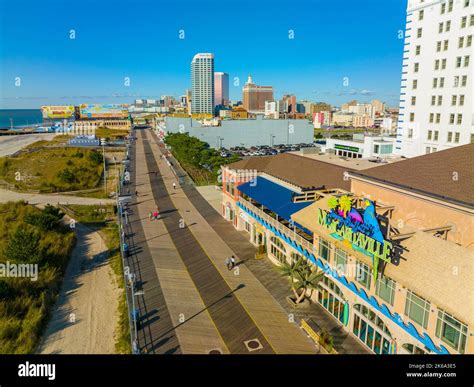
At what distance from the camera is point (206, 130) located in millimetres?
114750

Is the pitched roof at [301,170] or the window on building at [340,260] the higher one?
the pitched roof at [301,170]

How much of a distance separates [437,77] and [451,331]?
1218 inches

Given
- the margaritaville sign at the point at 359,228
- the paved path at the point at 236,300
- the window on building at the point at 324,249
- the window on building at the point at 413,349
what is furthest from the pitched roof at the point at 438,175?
the paved path at the point at 236,300

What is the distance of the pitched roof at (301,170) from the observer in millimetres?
34534

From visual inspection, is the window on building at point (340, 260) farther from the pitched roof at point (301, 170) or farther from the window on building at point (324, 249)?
the pitched roof at point (301, 170)

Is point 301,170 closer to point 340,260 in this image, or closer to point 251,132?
point 340,260

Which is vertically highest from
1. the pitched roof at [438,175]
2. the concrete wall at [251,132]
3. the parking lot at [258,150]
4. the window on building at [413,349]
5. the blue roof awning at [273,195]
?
the concrete wall at [251,132]

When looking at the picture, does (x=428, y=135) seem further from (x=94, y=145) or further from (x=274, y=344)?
(x=94, y=145)

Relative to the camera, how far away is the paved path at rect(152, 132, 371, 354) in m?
22.3

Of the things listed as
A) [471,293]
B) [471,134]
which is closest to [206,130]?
[471,134]

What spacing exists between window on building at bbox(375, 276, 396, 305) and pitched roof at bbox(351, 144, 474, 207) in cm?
561

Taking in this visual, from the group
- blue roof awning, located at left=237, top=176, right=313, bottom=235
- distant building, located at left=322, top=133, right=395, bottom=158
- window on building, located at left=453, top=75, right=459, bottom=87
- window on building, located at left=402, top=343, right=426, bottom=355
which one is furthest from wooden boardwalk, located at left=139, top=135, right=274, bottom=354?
window on building, located at left=453, top=75, right=459, bottom=87

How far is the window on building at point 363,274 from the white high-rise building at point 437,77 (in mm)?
22509

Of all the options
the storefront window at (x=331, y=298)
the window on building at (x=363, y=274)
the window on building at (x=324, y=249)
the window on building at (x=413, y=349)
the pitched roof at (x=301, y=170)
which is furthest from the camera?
the pitched roof at (x=301, y=170)
